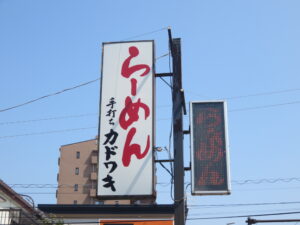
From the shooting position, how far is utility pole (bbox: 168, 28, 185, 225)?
1177cm

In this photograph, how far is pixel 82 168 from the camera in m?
84.7

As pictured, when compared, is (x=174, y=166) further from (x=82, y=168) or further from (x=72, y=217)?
(x=82, y=168)

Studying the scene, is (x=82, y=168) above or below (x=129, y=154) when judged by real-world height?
above

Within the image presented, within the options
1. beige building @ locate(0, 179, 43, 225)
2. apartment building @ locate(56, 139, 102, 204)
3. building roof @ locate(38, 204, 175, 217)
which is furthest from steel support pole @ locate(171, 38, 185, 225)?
apartment building @ locate(56, 139, 102, 204)

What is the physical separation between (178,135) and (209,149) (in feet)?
2.85

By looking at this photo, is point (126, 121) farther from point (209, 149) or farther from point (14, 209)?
point (14, 209)

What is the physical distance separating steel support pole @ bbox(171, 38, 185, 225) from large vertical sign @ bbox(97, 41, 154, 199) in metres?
0.60

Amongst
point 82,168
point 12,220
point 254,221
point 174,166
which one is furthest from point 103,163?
point 82,168

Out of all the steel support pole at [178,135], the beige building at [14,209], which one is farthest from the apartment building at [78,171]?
the steel support pole at [178,135]

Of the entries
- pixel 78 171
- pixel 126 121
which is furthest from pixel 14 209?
pixel 78 171

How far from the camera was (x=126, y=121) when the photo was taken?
42.0ft

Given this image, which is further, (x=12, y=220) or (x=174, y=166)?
(x=12, y=220)

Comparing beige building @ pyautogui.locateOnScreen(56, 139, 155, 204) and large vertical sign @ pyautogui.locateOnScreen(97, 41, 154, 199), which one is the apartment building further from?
large vertical sign @ pyautogui.locateOnScreen(97, 41, 154, 199)

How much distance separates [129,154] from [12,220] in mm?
7207
